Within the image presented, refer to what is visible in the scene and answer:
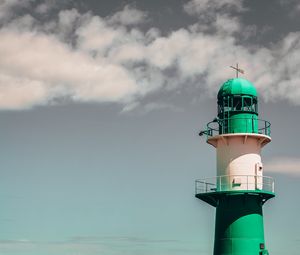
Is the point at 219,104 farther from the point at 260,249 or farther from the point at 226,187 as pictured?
the point at 260,249

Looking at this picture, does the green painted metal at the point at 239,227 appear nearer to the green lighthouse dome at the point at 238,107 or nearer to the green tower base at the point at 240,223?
the green tower base at the point at 240,223

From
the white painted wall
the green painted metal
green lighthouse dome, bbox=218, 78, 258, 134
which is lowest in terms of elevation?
the green painted metal

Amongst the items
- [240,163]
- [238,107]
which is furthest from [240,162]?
[238,107]

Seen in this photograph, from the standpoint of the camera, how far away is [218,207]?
4734cm

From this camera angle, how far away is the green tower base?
45531 millimetres

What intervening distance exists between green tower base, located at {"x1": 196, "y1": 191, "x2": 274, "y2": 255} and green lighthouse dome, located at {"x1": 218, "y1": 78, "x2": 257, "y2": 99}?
7.30 metres

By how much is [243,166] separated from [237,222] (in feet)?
13.0

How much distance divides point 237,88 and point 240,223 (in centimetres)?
972

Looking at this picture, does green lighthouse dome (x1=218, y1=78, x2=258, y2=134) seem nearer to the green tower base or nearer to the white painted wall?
the white painted wall

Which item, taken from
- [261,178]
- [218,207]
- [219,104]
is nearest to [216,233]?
[218,207]

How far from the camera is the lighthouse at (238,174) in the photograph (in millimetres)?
45812

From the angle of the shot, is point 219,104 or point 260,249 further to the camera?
point 219,104

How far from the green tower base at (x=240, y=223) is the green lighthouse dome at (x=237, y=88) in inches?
287

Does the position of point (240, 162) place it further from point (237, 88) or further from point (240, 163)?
point (237, 88)
